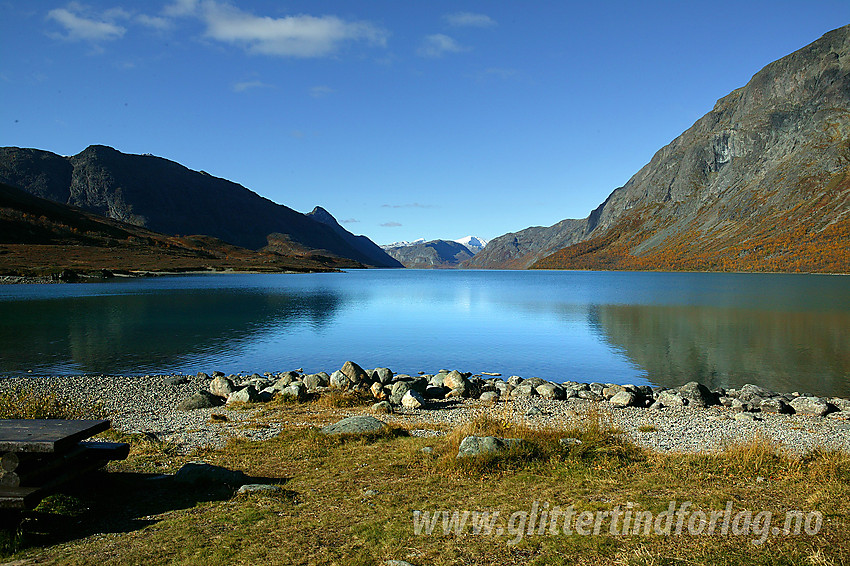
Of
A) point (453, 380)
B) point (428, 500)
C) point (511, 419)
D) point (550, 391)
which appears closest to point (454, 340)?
point (453, 380)

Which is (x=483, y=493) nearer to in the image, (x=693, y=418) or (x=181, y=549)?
(x=181, y=549)

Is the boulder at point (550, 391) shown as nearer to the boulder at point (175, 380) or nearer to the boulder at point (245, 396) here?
the boulder at point (245, 396)

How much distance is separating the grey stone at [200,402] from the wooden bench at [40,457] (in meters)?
9.98

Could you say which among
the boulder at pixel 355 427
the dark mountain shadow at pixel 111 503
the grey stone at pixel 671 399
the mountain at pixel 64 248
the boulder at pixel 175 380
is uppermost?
the mountain at pixel 64 248

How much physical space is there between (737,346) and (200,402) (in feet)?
123

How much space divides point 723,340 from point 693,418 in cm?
2808

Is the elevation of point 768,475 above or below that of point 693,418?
above

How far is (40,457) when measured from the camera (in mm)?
8258

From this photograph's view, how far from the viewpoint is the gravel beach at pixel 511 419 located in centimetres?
1434

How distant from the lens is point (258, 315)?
59531 millimetres

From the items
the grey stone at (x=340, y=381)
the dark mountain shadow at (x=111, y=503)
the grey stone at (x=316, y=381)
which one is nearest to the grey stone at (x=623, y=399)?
the grey stone at (x=340, y=381)

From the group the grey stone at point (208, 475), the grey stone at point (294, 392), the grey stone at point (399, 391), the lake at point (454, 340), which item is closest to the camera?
the grey stone at point (208, 475)

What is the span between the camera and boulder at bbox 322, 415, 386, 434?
544 inches

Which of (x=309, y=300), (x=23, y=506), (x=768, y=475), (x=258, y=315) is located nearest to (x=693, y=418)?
(x=768, y=475)
